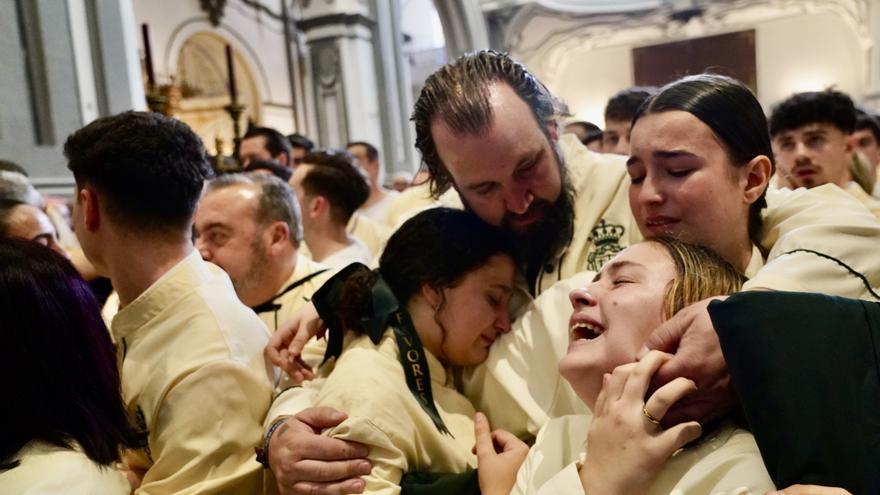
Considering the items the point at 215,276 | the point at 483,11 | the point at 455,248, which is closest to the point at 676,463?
the point at 455,248

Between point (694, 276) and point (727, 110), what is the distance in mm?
418

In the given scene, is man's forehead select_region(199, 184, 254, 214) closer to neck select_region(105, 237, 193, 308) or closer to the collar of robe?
neck select_region(105, 237, 193, 308)

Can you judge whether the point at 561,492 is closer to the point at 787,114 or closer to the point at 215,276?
the point at 215,276

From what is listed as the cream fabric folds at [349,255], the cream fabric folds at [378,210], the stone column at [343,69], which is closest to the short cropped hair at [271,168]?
the cream fabric folds at [349,255]

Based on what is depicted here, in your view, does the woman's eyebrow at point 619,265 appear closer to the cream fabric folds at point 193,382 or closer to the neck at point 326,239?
the cream fabric folds at point 193,382

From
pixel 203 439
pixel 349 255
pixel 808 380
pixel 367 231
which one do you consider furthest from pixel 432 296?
pixel 367 231

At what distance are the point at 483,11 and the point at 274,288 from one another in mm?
10642

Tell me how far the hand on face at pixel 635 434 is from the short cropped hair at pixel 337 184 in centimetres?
251

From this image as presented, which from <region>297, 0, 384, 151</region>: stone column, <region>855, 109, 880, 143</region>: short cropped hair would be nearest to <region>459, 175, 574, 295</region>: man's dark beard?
<region>855, 109, 880, 143</region>: short cropped hair

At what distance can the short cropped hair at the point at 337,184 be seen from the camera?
139 inches

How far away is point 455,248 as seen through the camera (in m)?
1.79

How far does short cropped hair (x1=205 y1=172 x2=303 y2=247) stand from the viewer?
8.39 ft

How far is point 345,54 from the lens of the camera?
25.5ft

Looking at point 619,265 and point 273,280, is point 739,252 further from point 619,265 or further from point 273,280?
point 273,280
